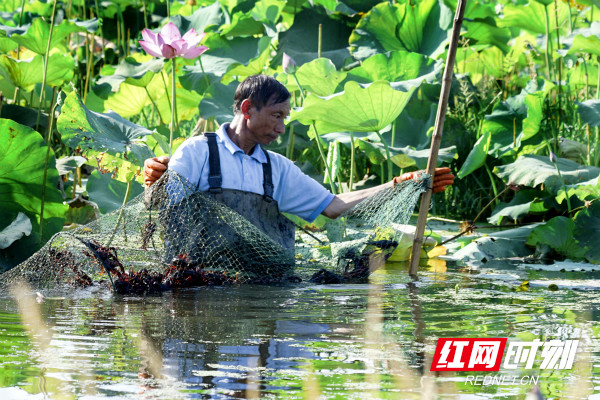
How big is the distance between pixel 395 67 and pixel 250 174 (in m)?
1.72

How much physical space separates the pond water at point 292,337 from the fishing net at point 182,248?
0.40ft

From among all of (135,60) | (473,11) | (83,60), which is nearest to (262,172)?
(135,60)

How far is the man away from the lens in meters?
3.88

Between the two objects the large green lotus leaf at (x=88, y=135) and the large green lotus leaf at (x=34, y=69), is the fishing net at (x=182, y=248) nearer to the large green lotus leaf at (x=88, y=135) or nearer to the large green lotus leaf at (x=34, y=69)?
the large green lotus leaf at (x=88, y=135)

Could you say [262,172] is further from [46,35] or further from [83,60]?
[83,60]

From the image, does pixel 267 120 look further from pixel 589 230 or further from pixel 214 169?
pixel 589 230

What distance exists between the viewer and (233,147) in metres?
3.99

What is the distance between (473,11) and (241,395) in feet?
15.2

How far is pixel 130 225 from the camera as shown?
156 inches

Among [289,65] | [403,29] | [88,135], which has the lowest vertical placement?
[88,135]

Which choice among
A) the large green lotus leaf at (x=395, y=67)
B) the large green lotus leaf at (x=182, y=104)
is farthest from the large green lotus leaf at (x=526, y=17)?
the large green lotus leaf at (x=182, y=104)

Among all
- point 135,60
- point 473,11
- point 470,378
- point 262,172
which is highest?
point 473,11

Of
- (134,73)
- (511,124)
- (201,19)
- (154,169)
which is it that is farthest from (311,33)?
(154,169)

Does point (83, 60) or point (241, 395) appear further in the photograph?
point (83, 60)
